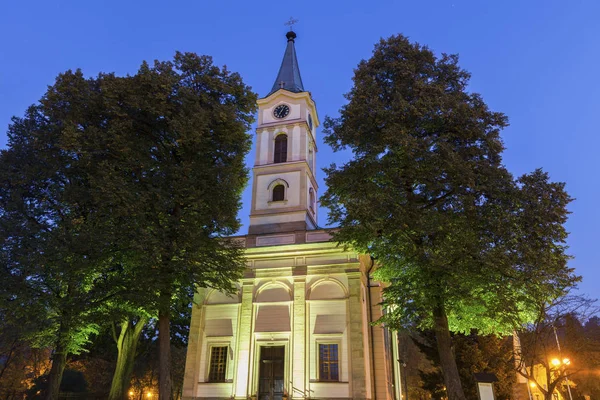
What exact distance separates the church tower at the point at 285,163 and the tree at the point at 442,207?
8642 millimetres

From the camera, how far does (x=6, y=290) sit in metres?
15.7

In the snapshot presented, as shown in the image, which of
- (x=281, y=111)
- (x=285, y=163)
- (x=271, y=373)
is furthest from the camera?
(x=281, y=111)

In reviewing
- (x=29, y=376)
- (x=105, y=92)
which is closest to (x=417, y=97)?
(x=105, y=92)

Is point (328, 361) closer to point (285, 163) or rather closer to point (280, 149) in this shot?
point (285, 163)

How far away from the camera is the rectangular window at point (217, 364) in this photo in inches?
872

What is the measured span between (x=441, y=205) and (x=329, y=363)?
10230 mm

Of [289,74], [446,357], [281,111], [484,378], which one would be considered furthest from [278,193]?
[484,378]

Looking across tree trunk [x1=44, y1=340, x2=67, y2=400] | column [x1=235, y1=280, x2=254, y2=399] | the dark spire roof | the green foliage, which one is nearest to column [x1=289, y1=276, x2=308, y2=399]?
column [x1=235, y1=280, x2=254, y2=399]

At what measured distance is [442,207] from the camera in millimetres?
15852

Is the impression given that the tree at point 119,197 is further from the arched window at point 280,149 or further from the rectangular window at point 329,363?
the arched window at point 280,149

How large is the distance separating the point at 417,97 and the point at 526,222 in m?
6.08

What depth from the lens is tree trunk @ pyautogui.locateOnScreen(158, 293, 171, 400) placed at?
14927 millimetres

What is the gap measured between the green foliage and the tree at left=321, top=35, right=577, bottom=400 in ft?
0.13

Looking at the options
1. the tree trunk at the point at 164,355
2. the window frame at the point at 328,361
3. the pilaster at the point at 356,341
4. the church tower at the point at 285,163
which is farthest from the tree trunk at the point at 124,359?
the pilaster at the point at 356,341
